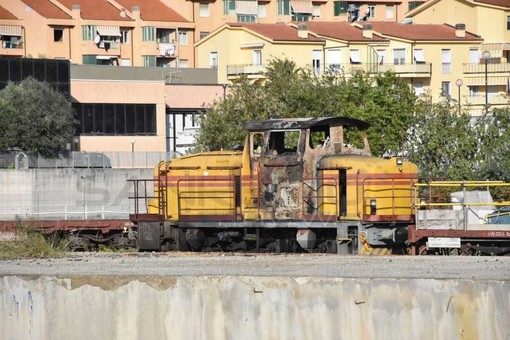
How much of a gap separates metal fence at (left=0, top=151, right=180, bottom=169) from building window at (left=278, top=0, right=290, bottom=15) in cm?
4797

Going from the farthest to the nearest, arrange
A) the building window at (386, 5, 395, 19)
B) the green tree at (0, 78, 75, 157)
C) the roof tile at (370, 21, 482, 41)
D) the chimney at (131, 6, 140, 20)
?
the building window at (386, 5, 395, 19) < the chimney at (131, 6, 140, 20) < the roof tile at (370, 21, 482, 41) < the green tree at (0, 78, 75, 157)

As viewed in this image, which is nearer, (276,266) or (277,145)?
(276,266)

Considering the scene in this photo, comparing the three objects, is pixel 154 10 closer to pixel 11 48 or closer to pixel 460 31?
pixel 11 48

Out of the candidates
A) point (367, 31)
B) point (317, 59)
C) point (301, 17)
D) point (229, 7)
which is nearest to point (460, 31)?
point (367, 31)

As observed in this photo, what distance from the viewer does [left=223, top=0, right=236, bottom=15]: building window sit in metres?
100

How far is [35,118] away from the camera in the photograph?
2603 inches

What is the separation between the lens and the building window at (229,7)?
10000 centimetres

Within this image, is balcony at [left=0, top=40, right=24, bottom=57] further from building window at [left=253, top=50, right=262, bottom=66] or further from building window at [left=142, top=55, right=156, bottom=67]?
building window at [left=253, top=50, right=262, bottom=66]

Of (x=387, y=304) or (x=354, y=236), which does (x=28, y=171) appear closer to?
(x=354, y=236)

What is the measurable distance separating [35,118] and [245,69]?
15.7m

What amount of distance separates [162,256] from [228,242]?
3.95m

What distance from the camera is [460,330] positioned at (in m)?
15.7

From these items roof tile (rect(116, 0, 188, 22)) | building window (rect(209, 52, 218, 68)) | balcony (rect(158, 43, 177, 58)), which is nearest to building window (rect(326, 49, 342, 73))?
building window (rect(209, 52, 218, 68))

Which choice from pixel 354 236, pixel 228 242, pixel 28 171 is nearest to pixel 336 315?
pixel 354 236
